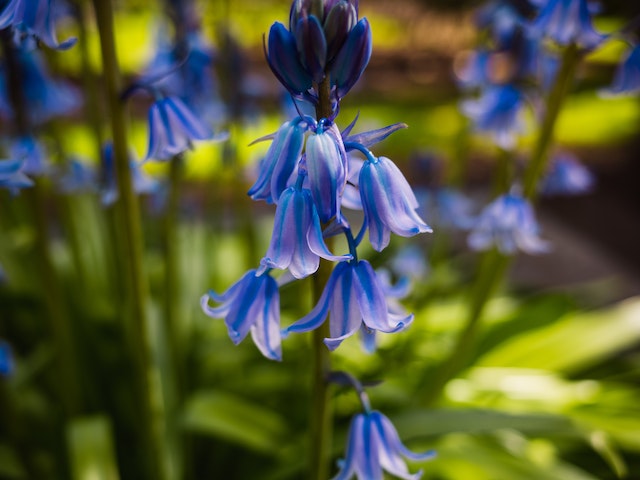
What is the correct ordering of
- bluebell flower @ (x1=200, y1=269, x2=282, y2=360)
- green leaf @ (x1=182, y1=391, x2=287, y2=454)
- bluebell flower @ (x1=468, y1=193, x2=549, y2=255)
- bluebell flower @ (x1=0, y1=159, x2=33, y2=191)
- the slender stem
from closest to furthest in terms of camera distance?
1. the slender stem
2. bluebell flower @ (x1=200, y1=269, x2=282, y2=360)
3. bluebell flower @ (x1=0, y1=159, x2=33, y2=191)
4. bluebell flower @ (x1=468, y1=193, x2=549, y2=255)
5. green leaf @ (x1=182, y1=391, x2=287, y2=454)

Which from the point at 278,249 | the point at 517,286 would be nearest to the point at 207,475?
the point at 278,249

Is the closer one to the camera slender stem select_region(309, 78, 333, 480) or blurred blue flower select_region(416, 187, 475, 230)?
slender stem select_region(309, 78, 333, 480)

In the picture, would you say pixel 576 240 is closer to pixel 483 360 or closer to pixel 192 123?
pixel 483 360

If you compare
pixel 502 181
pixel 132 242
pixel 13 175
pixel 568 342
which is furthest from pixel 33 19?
pixel 568 342

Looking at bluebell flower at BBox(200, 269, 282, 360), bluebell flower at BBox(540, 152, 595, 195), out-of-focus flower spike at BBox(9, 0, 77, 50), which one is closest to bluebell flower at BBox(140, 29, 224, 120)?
out-of-focus flower spike at BBox(9, 0, 77, 50)

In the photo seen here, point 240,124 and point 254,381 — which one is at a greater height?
point 240,124

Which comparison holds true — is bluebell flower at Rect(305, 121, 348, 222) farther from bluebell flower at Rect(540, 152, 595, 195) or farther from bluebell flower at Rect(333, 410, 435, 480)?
bluebell flower at Rect(540, 152, 595, 195)

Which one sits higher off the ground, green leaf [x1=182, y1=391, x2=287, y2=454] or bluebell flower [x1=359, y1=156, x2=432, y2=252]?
bluebell flower [x1=359, y1=156, x2=432, y2=252]
